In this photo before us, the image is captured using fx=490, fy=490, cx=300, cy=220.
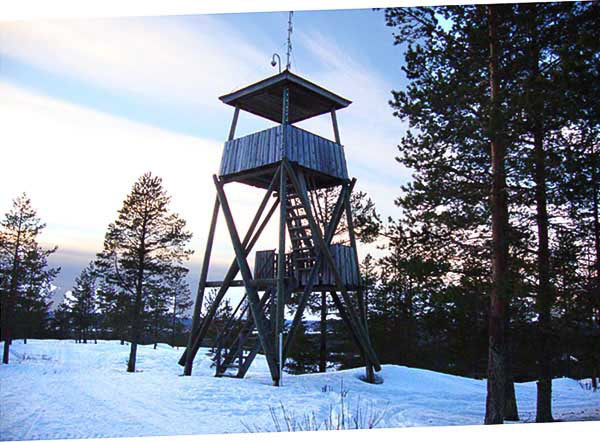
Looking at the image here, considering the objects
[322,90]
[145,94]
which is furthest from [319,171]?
[145,94]

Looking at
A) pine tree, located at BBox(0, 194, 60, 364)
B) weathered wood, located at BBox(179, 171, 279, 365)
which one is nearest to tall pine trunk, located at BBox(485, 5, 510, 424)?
weathered wood, located at BBox(179, 171, 279, 365)

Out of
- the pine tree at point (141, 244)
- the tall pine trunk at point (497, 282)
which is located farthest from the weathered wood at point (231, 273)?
the pine tree at point (141, 244)

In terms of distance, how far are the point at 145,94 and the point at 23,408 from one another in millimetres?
5773

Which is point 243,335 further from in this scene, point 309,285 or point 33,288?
point 33,288

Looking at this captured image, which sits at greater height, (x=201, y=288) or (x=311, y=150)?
(x=311, y=150)

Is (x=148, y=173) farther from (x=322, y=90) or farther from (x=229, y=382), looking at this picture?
(x=229, y=382)

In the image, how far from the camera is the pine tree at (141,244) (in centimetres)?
1809

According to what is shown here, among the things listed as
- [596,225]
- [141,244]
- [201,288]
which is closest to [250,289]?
[201,288]

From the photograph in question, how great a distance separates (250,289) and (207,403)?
320 centimetres

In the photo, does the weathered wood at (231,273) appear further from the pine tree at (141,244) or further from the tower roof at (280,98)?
the pine tree at (141,244)

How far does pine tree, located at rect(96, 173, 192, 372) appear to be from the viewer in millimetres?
18094

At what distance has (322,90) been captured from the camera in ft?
37.0

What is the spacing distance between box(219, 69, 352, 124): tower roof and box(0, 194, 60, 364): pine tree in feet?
20.8

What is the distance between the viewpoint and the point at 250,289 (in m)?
10.5
